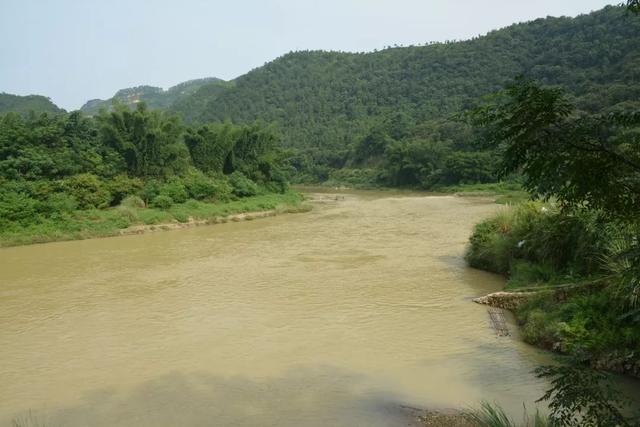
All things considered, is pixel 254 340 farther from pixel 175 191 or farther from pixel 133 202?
pixel 175 191

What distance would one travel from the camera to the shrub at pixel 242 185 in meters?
30.8

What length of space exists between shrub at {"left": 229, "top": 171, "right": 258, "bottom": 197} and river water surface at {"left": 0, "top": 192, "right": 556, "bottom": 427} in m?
14.0

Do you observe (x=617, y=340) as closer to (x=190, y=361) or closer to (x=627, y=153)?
(x=627, y=153)

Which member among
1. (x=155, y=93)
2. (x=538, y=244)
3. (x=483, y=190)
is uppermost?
(x=155, y=93)

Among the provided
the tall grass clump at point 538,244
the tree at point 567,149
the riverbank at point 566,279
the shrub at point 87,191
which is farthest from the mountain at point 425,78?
the tree at point 567,149

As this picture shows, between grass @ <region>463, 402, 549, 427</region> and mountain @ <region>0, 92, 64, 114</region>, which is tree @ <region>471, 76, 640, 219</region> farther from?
mountain @ <region>0, 92, 64, 114</region>

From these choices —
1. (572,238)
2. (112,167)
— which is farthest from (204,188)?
(572,238)

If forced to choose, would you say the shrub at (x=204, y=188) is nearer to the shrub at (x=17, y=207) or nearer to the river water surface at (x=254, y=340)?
the shrub at (x=17, y=207)

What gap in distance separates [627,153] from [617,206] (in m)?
0.33

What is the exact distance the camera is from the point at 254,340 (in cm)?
841

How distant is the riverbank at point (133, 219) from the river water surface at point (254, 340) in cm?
319

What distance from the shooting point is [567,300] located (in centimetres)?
784

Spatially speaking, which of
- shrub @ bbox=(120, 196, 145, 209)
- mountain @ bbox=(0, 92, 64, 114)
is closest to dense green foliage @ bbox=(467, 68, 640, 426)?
shrub @ bbox=(120, 196, 145, 209)

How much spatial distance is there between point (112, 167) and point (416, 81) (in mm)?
66237
